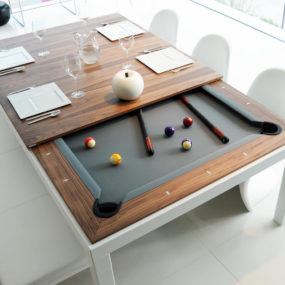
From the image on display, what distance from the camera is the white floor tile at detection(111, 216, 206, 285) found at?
2092 mm

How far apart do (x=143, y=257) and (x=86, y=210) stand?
806mm

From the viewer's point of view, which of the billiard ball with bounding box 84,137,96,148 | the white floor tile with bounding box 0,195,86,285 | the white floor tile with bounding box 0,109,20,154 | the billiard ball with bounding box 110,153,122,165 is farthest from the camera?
the white floor tile with bounding box 0,109,20,154

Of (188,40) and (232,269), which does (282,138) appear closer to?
(232,269)

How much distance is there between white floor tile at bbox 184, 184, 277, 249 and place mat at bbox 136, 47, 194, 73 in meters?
0.89

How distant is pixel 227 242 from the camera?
223 cm

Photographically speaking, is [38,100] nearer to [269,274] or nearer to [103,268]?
[103,268]

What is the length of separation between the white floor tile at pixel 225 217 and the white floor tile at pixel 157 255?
0.23 feet

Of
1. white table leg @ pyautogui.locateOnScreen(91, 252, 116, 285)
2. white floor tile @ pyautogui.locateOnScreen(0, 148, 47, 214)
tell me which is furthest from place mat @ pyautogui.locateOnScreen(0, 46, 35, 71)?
white table leg @ pyautogui.locateOnScreen(91, 252, 116, 285)

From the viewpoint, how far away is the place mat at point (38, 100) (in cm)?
207

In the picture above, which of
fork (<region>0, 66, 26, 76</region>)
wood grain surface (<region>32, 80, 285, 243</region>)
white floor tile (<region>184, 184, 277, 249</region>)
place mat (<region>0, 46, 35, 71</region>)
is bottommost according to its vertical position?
white floor tile (<region>184, 184, 277, 249</region>)

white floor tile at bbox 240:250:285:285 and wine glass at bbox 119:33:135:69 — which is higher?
wine glass at bbox 119:33:135:69

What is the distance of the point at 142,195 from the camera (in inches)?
61.1

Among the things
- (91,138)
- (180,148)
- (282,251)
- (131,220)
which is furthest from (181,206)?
(282,251)

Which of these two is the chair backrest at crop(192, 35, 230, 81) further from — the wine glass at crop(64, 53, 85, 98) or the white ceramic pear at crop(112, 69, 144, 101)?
the wine glass at crop(64, 53, 85, 98)
